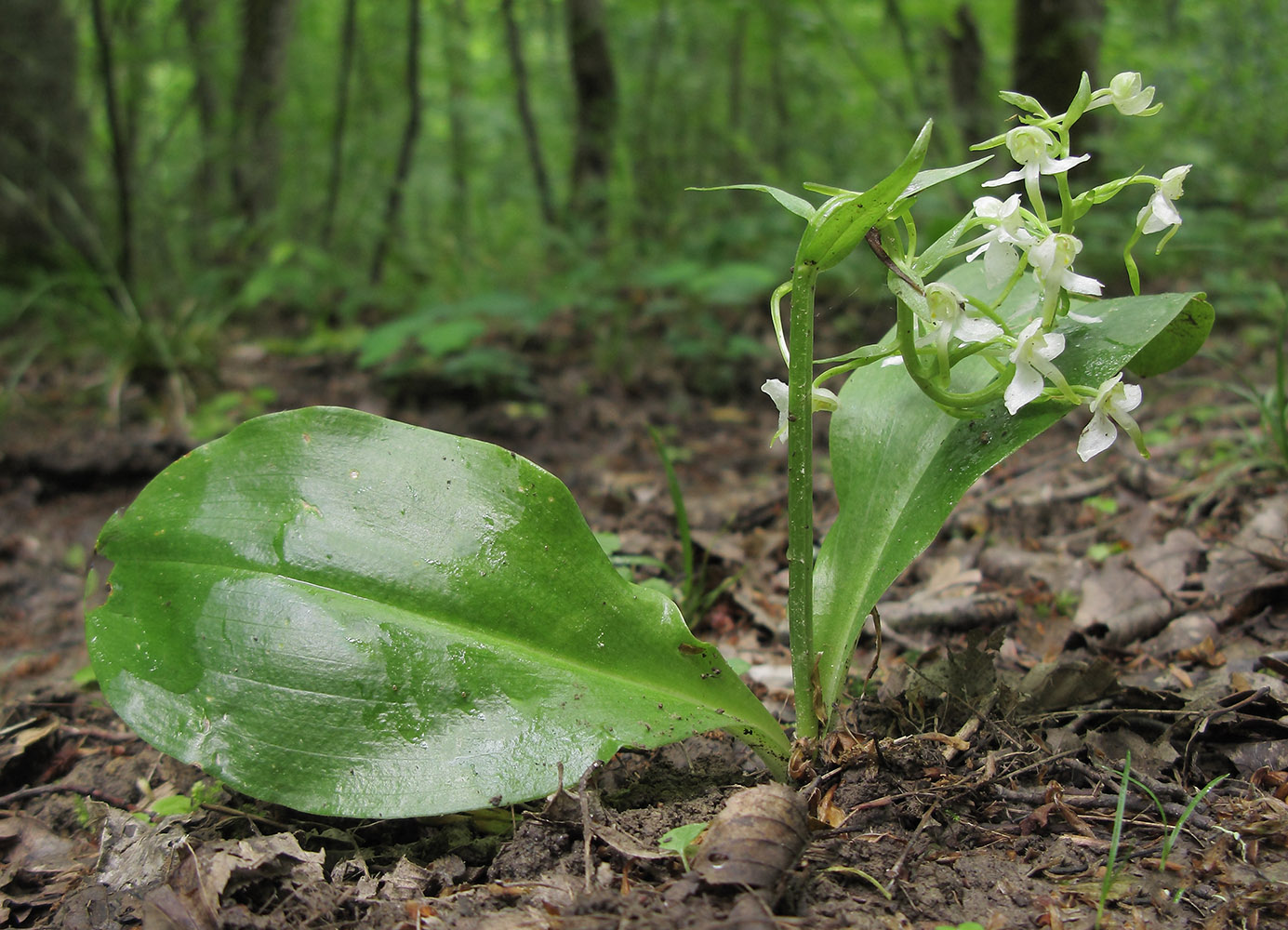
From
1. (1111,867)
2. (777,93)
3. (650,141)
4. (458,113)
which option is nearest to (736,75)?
(777,93)

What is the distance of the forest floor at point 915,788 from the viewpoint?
0.94m

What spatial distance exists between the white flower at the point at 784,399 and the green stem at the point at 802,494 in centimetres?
2

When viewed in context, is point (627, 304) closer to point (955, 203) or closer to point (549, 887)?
point (955, 203)

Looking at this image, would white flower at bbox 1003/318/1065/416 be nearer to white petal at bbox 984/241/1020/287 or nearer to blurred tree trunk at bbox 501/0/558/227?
white petal at bbox 984/241/1020/287

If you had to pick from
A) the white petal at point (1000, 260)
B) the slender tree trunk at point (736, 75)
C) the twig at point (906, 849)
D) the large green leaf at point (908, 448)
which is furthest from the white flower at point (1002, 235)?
the slender tree trunk at point (736, 75)

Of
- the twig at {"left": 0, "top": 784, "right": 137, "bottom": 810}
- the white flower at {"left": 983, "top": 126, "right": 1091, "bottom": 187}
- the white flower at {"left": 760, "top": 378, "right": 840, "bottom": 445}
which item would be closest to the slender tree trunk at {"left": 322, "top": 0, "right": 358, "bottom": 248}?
the twig at {"left": 0, "top": 784, "right": 137, "bottom": 810}

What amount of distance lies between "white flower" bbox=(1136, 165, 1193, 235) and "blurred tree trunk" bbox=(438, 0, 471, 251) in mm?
4216

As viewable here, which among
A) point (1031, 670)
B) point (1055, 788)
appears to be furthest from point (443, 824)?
point (1031, 670)

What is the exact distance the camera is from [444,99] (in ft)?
19.8

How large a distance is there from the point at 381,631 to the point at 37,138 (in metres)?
3.98

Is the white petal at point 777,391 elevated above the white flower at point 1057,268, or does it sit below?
below

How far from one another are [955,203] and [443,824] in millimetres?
4041

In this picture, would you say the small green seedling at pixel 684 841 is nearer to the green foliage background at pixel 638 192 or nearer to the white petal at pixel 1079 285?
the white petal at pixel 1079 285

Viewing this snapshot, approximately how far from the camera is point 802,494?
1.12 metres
